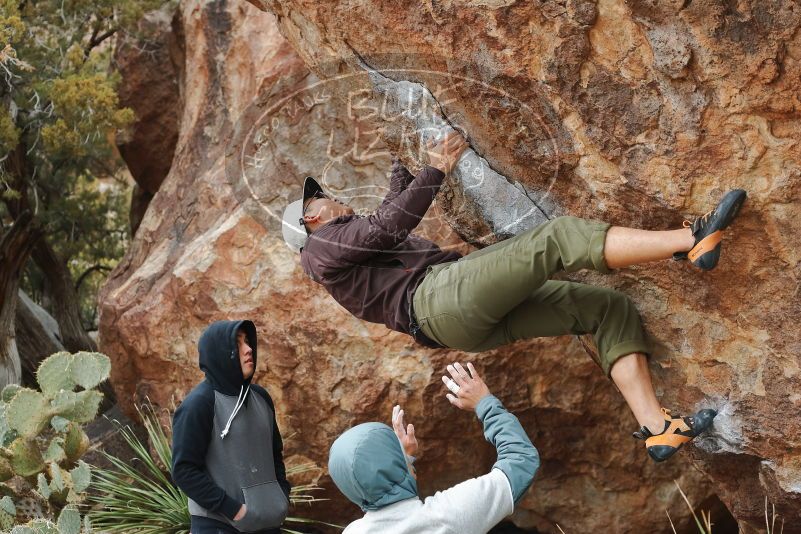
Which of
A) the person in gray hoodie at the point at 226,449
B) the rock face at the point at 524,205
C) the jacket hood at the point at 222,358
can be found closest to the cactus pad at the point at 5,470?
the rock face at the point at 524,205

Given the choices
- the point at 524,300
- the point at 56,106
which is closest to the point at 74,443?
the point at 56,106

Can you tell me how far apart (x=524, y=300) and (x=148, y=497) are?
4.36 metres

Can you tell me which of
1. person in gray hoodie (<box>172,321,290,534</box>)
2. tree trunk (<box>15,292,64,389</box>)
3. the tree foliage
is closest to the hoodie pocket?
person in gray hoodie (<box>172,321,290,534</box>)

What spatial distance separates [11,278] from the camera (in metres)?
10.4

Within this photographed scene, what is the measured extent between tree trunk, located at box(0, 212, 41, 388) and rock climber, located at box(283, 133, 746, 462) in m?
5.91

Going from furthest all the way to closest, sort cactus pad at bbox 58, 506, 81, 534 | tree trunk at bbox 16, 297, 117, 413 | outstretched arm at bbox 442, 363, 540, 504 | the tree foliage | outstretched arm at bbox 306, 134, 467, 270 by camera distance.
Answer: tree trunk at bbox 16, 297, 117, 413, the tree foliage, cactus pad at bbox 58, 506, 81, 534, outstretched arm at bbox 306, 134, 467, 270, outstretched arm at bbox 442, 363, 540, 504

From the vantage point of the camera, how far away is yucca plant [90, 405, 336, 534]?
24.0 ft

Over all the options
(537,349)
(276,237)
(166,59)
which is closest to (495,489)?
(537,349)

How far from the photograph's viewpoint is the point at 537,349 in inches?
275

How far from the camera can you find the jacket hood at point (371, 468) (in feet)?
11.2

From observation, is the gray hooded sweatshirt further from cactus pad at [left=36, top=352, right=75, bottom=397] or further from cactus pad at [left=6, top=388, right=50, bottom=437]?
cactus pad at [left=36, top=352, right=75, bottom=397]

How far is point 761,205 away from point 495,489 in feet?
5.79

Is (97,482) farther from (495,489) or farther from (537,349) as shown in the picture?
(495,489)

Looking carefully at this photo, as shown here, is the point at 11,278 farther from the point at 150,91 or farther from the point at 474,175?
the point at 474,175
